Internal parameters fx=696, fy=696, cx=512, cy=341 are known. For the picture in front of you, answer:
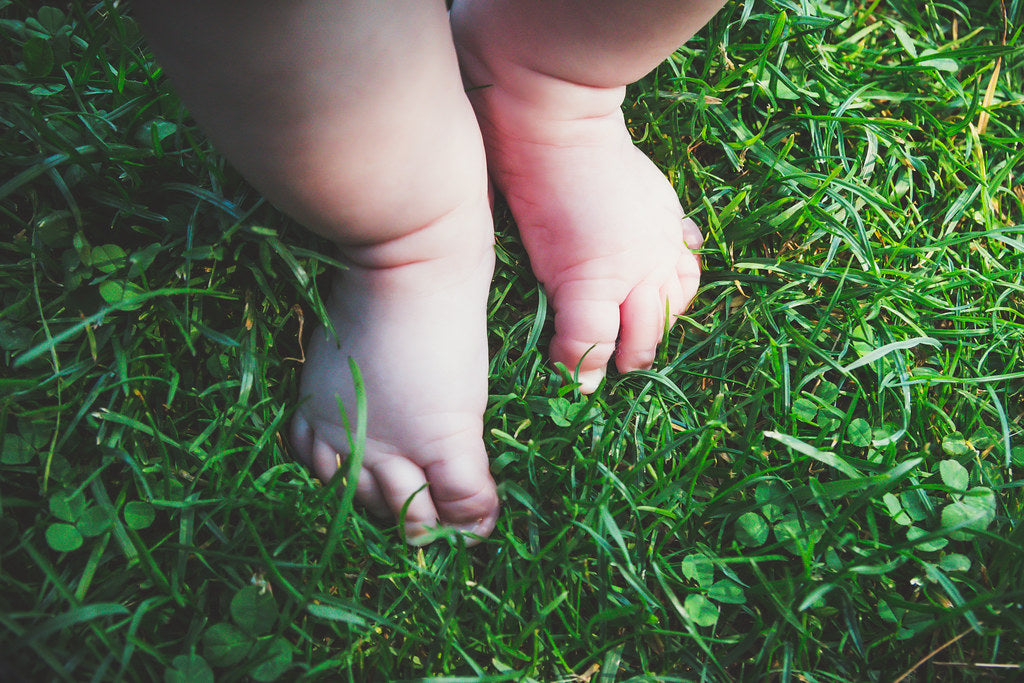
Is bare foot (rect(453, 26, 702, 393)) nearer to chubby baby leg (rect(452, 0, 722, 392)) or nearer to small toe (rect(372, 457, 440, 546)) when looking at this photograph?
chubby baby leg (rect(452, 0, 722, 392))

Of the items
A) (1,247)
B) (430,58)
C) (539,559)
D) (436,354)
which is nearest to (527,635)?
(539,559)

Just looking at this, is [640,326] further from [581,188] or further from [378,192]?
[378,192]

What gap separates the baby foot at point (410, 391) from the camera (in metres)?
0.90

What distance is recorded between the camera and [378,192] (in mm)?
764

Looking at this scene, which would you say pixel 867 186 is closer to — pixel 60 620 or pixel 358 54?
pixel 358 54

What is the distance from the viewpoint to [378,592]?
914mm

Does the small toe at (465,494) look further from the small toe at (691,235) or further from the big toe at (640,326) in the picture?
the small toe at (691,235)

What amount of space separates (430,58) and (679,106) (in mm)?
598

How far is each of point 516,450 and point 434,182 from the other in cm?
40

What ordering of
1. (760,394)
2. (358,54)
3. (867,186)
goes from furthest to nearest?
(867,186) < (760,394) < (358,54)

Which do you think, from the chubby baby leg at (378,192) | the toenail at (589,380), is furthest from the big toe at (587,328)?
the chubby baby leg at (378,192)

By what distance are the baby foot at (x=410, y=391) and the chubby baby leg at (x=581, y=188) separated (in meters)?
0.16

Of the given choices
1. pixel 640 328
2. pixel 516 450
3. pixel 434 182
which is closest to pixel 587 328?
pixel 640 328

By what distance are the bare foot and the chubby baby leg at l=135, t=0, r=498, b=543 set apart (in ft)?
0.42
